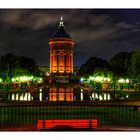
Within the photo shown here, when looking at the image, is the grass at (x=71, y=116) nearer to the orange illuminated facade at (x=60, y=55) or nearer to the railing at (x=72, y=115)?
the railing at (x=72, y=115)

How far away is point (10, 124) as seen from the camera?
8.26 metres

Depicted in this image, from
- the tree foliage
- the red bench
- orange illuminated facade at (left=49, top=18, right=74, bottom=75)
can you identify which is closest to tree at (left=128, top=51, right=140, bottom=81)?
the tree foliage

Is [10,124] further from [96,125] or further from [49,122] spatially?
[96,125]

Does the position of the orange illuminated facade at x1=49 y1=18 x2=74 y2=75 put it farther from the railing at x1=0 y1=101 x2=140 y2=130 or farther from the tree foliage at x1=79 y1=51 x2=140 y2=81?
the railing at x1=0 y1=101 x2=140 y2=130

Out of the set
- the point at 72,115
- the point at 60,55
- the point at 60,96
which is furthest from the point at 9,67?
the point at 72,115

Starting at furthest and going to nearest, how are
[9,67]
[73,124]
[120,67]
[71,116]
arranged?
1. [120,67]
2. [9,67]
3. [71,116]
4. [73,124]

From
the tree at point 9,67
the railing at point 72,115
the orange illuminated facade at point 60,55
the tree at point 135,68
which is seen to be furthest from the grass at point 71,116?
the orange illuminated facade at point 60,55

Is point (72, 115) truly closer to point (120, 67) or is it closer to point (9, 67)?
point (9, 67)

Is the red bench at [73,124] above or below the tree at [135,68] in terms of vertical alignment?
below

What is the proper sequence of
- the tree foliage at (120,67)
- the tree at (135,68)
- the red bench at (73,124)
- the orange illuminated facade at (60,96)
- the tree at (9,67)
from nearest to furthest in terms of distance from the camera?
the red bench at (73,124)
the orange illuminated facade at (60,96)
the tree at (135,68)
the tree foliage at (120,67)
the tree at (9,67)

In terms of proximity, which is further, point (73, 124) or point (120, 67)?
point (120, 67)
